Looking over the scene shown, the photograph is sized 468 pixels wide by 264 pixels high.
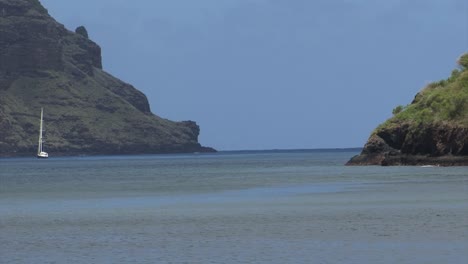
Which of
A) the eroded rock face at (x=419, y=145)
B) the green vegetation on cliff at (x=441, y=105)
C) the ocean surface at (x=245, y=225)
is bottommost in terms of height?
the ocean surface at (x=245, y=225)

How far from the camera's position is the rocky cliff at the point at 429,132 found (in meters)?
131

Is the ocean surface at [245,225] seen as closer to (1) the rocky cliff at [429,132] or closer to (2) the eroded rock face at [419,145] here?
(2) the eroded rock face at [419,145]

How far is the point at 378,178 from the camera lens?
107250 mm

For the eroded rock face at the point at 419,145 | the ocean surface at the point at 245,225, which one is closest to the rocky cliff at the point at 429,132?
the eroded rock face at the point at 419,145

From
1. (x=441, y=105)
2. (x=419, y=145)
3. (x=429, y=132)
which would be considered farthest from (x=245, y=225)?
(x=441, y=105)

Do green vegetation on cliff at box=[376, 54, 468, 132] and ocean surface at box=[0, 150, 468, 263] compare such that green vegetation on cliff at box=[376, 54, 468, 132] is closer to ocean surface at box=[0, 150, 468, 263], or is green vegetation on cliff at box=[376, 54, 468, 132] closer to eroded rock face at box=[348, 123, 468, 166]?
eroded rock face at box=[348, 123, 468, 166]

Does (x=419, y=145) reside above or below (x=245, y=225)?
above

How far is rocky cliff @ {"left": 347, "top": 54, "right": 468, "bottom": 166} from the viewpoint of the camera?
429 ft

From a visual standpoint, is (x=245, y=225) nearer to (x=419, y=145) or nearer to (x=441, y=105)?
(x=419, y=145)

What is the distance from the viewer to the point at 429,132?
134125 mm

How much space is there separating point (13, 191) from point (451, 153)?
179ft

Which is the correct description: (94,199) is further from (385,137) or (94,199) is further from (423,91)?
(423,91)

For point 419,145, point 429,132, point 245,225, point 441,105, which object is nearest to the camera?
point 245,225

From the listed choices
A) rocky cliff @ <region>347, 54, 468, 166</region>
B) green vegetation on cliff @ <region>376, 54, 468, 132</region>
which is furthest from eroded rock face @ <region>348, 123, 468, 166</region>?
green vegetation on cliff @ <region>376, 54, 468, 132</region>
